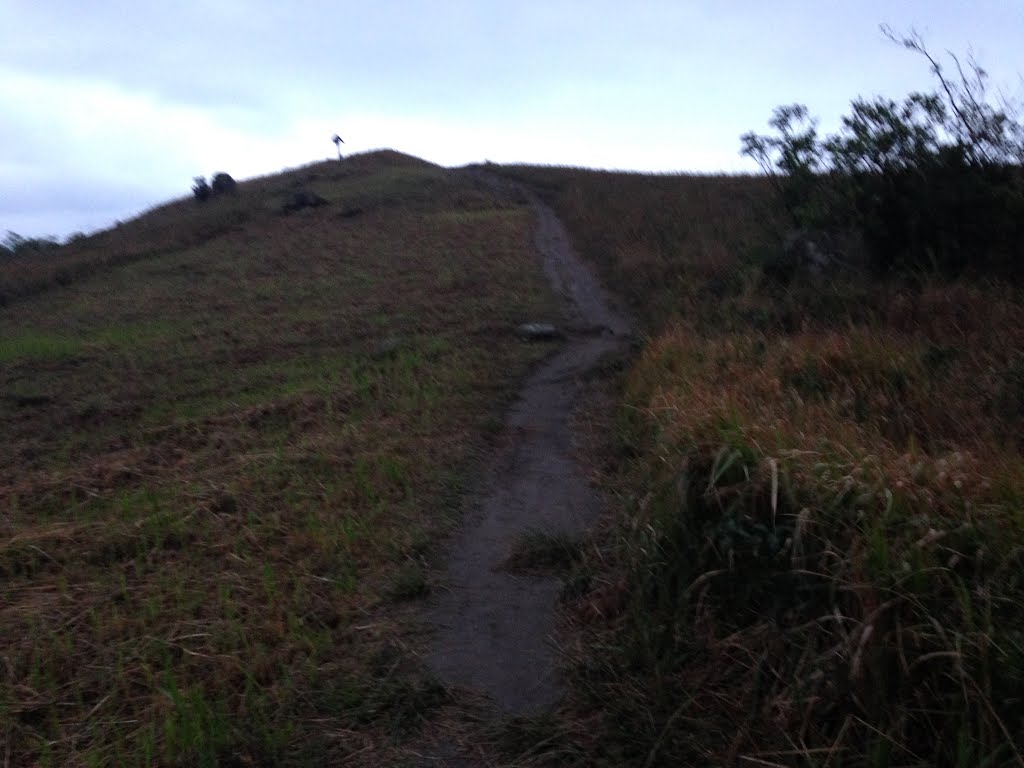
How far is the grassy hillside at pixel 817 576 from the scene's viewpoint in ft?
11.0

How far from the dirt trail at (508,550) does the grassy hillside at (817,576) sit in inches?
10.5

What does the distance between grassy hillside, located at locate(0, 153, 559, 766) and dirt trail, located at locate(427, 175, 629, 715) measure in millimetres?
254

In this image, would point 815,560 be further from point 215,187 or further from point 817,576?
point 215,187

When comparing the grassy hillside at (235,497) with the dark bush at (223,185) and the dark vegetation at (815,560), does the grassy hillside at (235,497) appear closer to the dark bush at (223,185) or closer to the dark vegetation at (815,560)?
the dark vegetation at (815,560)

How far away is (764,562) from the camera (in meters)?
4.33

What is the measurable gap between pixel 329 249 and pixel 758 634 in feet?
69.4

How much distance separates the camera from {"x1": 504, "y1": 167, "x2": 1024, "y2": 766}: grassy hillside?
3.35m

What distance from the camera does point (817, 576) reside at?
4023mm

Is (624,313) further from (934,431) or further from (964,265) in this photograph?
(934,431)

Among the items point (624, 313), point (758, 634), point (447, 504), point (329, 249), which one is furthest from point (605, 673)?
point (329, 249)

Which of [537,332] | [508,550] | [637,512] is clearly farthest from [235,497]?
[537,332]

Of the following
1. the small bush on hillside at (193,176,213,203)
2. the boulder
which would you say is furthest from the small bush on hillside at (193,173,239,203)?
the boulder

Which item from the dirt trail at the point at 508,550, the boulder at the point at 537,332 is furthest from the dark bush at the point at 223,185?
the dirt trail at the point at 508,550

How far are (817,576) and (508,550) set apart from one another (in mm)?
2710
